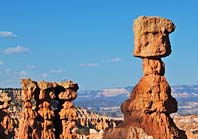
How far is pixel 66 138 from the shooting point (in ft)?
141

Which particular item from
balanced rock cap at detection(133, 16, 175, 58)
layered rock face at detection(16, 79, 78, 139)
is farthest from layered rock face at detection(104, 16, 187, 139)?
layered rock face at detection(16, 79, 78, 139)

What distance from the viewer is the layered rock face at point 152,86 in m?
34.2

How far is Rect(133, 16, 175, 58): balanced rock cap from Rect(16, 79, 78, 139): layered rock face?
9040 millimetres

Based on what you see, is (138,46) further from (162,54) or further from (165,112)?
(165,112)

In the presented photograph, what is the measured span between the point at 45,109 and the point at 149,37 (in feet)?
36.7

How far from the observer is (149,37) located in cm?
3444

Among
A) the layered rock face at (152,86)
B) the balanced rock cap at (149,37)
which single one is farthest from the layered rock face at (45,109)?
the balanced rock cap at (149,37)

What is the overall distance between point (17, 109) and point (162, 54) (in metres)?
89.1

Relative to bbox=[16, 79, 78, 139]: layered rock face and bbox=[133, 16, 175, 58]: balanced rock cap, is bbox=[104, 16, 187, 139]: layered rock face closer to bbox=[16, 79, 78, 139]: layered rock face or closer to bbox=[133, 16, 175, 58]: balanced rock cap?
bbox=[133, 16, 175, 58]: balanced rock cap

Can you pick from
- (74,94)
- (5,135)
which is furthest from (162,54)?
(5,135)

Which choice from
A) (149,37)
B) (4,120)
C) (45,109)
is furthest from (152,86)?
(4,120)

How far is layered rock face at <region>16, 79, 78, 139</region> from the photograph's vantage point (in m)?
41.9

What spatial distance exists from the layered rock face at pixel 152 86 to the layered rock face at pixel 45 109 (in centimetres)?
809

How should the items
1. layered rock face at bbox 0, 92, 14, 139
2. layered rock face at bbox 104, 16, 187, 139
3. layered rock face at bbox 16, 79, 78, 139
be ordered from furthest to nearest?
layered rock face at bbox 0, 92, 14, 139 → layered rock face at bbox 16, 79, 78, 139 → layered rock face at bbox 104, 16, 187, 139
